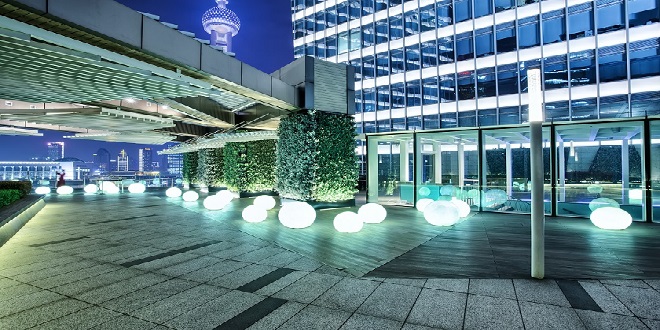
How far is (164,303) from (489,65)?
110 ft

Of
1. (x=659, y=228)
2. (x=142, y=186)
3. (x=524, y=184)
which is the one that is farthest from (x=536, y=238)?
(x=142, y=186)

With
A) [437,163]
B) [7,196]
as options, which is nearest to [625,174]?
[437,163]

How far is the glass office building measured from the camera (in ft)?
58.7

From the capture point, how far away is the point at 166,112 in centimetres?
1545

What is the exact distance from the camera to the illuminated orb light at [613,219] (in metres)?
8.65

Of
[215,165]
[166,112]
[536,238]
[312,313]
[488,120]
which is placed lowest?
[312,313]

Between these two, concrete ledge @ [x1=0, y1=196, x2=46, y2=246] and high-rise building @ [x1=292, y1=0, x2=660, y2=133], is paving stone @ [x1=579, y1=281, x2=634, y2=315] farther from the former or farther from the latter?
high-rise building @ [x1=292, y1=0, x2=660, y2=133]

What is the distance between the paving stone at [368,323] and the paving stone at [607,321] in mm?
2057

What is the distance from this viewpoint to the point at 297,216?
890 centimetres

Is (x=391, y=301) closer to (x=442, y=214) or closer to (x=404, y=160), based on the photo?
(x=442, y=214)

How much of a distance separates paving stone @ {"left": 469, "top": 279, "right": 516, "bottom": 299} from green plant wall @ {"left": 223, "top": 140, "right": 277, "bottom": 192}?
14550 millimetres

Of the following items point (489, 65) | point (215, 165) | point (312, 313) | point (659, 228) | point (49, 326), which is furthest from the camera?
point (489, 65)

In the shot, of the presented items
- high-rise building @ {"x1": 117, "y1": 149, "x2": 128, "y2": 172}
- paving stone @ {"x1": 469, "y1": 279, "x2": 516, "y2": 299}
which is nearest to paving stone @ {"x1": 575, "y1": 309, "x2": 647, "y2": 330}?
paving stone @ {"x1": 469, "y1": 279, "x2": 516, "y2": 299}

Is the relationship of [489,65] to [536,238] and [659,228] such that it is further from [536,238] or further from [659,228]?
[536,238]
